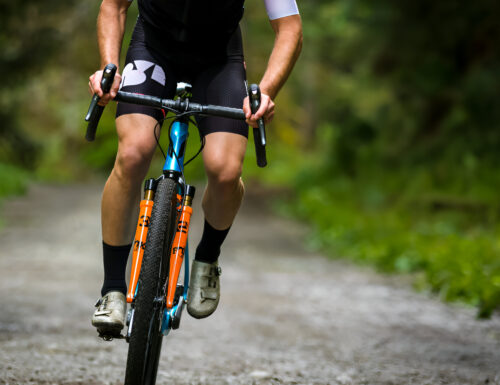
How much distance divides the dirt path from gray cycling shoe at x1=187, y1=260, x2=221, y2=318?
0.54 meters

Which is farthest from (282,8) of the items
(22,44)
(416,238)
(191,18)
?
(22,44)

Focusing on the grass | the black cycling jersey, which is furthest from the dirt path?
the black cycling jersey

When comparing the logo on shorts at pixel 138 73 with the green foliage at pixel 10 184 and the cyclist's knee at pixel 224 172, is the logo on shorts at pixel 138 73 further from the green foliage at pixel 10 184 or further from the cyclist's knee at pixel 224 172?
the green foliage at pixel 10 184

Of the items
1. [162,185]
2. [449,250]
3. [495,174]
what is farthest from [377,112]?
[162,185]

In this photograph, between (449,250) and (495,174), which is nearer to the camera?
(449,250)

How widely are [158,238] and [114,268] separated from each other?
0.48 metres

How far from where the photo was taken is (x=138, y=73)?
3158 mm

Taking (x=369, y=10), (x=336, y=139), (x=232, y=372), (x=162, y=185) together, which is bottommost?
(x=232, y=372)

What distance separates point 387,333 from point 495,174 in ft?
16.4

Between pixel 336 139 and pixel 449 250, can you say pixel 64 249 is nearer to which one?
pixel 449 250

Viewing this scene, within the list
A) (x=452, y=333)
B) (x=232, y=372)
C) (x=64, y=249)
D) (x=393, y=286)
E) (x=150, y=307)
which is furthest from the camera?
(x=64, y=249)

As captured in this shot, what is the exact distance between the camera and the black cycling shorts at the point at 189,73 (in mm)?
3158

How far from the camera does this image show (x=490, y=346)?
4918 mm

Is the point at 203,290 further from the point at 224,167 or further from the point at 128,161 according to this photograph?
the point at 128,161
